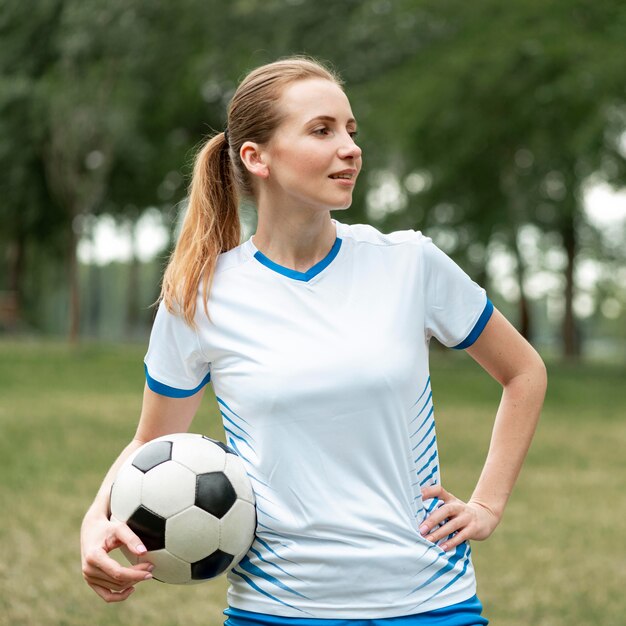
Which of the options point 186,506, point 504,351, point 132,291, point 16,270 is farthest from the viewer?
point 132,291

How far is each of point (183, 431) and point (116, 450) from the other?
9.66m

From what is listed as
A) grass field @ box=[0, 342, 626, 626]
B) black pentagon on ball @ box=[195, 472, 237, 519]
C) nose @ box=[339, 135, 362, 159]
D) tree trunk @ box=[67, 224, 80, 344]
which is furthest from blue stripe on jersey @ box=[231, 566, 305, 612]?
tree trunk @ box=[67, 224, 80, 344]

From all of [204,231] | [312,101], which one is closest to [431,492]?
[204,231]

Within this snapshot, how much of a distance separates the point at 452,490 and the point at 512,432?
746 cm

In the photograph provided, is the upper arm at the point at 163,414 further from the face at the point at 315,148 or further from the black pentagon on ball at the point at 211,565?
the face at the point at 315,148

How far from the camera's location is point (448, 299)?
2.88m

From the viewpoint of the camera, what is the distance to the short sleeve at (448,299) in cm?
287

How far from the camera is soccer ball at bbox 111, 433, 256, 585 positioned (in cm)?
275

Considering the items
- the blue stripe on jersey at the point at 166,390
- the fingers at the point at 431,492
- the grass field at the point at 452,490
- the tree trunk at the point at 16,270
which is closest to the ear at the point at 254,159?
the blue stripe on jersey at the point at 166,390

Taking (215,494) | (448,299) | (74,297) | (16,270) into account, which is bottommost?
(16,270)

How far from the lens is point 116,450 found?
41.0 feet

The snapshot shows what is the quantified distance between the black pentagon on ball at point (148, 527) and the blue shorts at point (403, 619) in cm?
25

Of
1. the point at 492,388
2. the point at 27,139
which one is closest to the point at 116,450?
the point at 492,388

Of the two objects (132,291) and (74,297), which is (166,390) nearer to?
(74,297)
